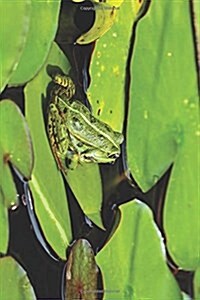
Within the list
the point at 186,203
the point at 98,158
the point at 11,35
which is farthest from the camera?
the point at 11,35

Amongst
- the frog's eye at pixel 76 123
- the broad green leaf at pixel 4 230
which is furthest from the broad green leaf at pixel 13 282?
the frog's eye at pixel 76 123

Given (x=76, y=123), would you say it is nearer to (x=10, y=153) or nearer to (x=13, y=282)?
(x=10, y=153)

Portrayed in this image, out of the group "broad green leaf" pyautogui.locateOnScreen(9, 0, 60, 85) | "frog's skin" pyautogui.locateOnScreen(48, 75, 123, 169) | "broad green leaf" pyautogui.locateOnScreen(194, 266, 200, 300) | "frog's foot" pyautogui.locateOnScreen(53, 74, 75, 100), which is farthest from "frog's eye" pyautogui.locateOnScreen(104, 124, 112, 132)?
"broad green leaf" pyautogui.locateOnScreen(194, 266, 200, 300)

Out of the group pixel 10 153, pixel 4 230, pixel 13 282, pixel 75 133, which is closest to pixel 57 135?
pixel 75 133

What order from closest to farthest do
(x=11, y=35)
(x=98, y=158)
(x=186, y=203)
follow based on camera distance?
(x=186, y=203) < (x=98, y=158) < (x=11, y=35)

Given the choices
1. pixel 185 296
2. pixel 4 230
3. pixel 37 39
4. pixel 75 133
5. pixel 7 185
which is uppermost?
pixel 37 39

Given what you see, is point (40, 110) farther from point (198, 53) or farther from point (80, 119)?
point (198, 53)
